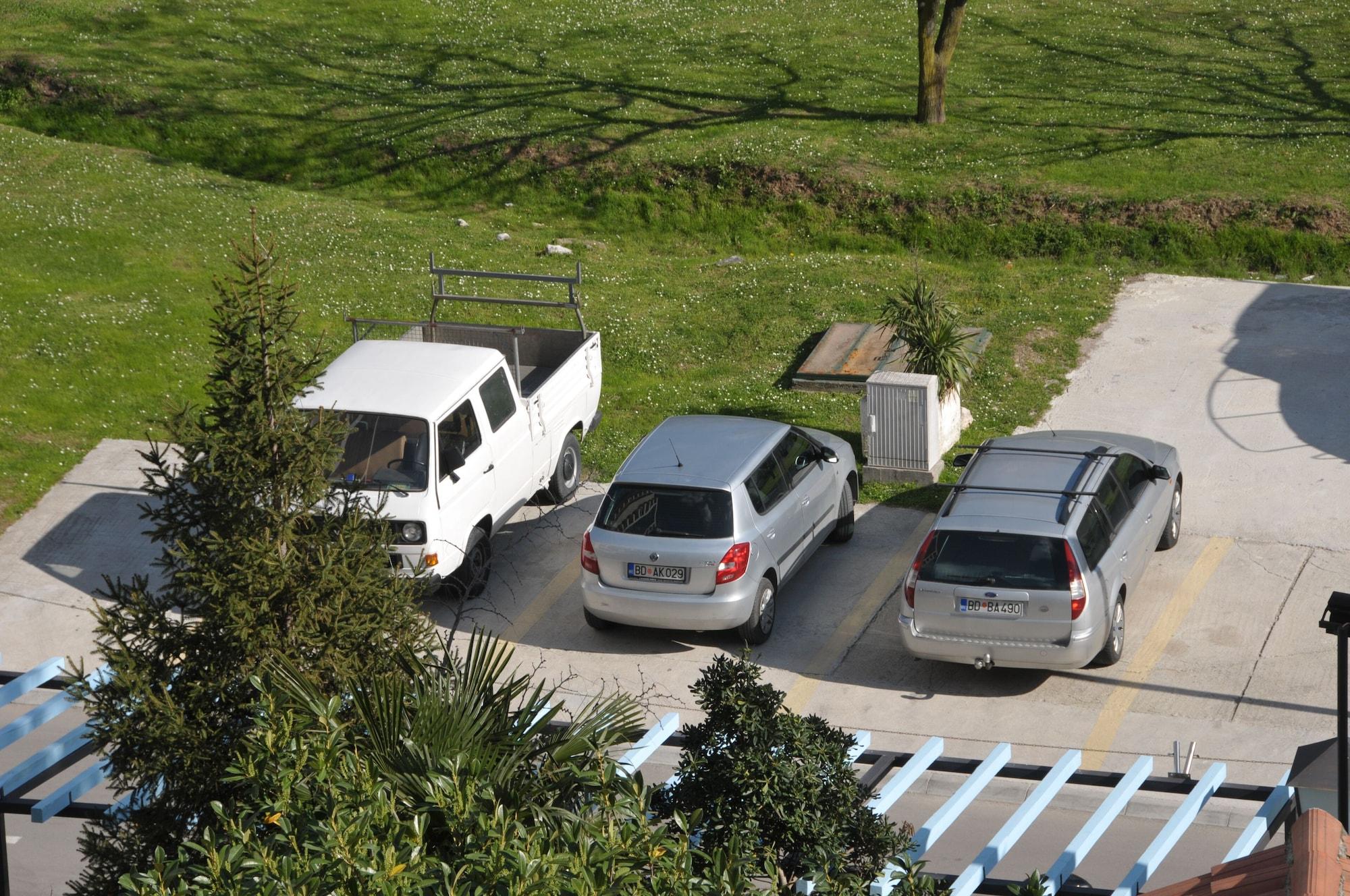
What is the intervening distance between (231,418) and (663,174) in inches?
738

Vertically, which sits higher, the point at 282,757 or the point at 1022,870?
the point at 282,757

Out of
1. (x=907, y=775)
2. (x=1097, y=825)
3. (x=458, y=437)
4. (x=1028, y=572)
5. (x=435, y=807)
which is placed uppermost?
(x=435, y=807)

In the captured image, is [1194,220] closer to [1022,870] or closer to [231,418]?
[1022,870]

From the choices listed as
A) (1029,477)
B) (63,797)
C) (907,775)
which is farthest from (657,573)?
(63,797)

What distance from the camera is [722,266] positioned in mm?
20609

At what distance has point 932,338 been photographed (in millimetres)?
14695

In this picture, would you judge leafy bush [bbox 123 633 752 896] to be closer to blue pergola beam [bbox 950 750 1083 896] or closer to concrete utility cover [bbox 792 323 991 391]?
blue pergola beam [bbox 950 750 1083 896]

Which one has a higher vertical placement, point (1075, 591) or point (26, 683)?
point (26, 683)

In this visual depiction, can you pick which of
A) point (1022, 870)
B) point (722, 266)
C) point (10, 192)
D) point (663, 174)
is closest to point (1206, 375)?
point (722, 266)

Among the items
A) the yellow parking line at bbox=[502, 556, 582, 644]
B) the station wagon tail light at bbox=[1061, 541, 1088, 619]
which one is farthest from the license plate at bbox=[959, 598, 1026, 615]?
the yellow parking line at bbox=[502, 556, 582, 644]

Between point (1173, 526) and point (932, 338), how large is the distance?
322cm

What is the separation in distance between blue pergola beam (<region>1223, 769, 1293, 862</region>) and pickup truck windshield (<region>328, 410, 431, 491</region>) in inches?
286

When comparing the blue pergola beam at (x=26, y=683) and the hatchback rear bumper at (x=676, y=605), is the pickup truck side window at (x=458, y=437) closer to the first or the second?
the hatchback rear bumper at (x=676, y=605)

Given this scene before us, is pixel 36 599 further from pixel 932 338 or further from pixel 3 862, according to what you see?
pixel 932 338
